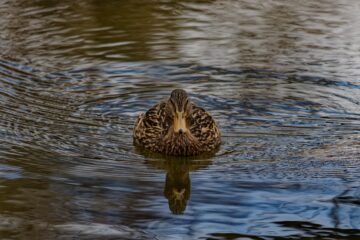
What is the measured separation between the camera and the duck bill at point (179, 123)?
10648 millimetres

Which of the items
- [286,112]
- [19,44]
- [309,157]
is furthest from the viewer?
[19,44]

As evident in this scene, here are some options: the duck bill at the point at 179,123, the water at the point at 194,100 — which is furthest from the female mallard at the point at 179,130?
the water at the point at 194,100

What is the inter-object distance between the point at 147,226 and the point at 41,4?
11094mm

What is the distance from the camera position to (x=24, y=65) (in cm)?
1392

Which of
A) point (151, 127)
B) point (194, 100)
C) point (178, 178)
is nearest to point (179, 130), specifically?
point (151, 127)

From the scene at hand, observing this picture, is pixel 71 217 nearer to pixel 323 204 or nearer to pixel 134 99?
pixel 323 204

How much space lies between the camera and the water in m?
8.14

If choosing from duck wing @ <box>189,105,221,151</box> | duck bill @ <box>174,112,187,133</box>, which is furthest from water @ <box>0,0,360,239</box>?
duck bill @ <box>174,112,187,133</box>

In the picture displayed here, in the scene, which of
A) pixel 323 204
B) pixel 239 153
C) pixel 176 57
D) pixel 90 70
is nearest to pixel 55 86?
pixel 90 70

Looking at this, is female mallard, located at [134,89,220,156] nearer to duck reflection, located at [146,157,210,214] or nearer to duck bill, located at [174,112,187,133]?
duck bill, located at [174,112,187,133]

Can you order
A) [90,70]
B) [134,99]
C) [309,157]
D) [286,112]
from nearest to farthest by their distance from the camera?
[309,157]
[286,112]
[134,99]
[90,70]

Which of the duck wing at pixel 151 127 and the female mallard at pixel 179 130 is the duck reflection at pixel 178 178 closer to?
the female mallard at pixel 179 130

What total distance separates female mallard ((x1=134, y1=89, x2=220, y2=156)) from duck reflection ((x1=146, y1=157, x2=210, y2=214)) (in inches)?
7.3

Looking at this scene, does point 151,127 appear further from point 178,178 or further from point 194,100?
point 194,100
